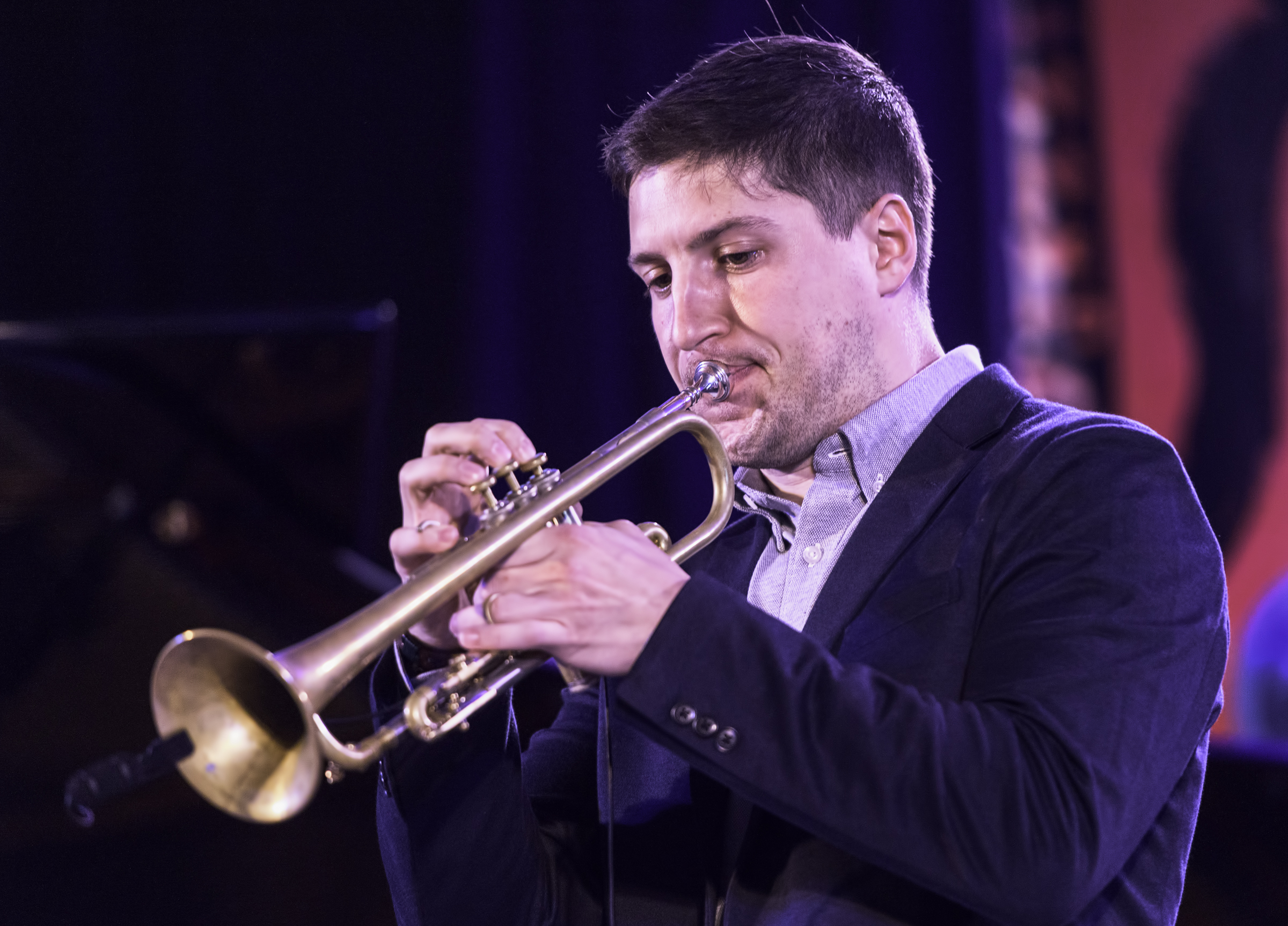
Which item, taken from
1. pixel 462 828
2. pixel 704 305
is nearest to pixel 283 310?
pixel 704 305

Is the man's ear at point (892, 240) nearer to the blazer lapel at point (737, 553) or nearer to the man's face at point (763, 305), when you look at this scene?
the man's face at point (763, 305)

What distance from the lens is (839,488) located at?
6.47ft

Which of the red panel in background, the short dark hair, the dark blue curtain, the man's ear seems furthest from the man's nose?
the red panel in background

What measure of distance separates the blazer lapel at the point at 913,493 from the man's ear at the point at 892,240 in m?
0.26

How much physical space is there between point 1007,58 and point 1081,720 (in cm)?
327

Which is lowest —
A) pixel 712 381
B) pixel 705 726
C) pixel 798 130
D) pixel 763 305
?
pixel 705 726

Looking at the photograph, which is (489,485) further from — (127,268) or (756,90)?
(127,268)

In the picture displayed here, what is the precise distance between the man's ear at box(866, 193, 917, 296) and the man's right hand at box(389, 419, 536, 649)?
789 millimetres

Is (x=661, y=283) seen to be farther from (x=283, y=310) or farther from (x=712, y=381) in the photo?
(x=283, y=310)

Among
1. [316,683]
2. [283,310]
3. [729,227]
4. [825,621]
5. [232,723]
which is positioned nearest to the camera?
[316,683]

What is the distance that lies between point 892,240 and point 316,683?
4.28 feet

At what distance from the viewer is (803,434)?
2.03m

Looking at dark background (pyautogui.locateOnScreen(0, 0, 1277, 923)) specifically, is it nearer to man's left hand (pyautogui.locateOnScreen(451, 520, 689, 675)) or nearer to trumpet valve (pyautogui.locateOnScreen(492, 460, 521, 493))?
trumpet valve (pyautogui.locateOnScreen(492, 460, 521, 493))

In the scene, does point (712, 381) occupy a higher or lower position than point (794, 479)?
higher
